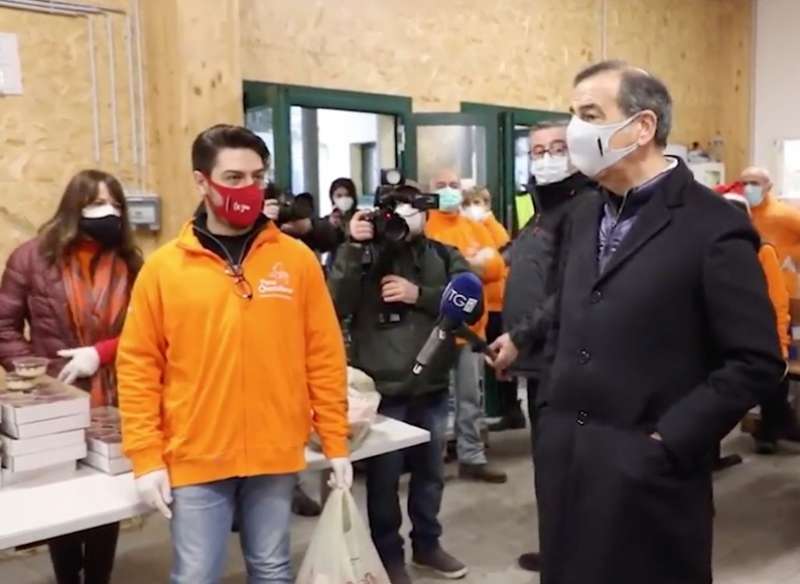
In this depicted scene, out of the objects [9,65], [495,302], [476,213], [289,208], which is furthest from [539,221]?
[9,65]

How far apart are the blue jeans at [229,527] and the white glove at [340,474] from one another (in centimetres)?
10

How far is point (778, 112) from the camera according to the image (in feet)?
25.0

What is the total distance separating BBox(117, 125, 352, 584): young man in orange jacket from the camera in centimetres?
198

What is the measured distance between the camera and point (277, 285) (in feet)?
6.77

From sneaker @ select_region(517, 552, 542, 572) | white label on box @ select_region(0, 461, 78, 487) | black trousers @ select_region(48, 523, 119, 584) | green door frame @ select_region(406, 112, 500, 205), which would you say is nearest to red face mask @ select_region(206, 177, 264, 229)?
white label on box @ select_region(0, 461, 78, 487)

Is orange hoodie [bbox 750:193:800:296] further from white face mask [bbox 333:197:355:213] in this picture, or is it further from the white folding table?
the white folding table

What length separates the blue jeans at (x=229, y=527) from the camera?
1998 mm

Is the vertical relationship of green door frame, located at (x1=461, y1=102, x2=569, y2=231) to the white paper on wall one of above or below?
below

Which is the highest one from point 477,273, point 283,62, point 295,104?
point 283,62

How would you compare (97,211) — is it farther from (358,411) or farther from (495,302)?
(495,302)

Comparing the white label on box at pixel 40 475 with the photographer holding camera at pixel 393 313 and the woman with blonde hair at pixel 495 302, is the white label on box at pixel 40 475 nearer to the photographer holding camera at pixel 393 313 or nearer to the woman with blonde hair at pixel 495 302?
the photographer holding camera at pixel 393 313

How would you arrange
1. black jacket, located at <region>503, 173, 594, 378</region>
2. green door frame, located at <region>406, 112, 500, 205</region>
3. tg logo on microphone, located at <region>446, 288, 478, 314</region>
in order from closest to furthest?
tg logo on microphone, located at <region>446, 288, 478, 314</region> < black jacket, located at <region>503, 173, 594, 378</region> < green door frame, located at <region>406, 112, 500, 205</region>

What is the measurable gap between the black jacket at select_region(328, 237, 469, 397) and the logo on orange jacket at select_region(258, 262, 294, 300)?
69 centimetres

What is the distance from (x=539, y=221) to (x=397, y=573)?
4.14 ft
